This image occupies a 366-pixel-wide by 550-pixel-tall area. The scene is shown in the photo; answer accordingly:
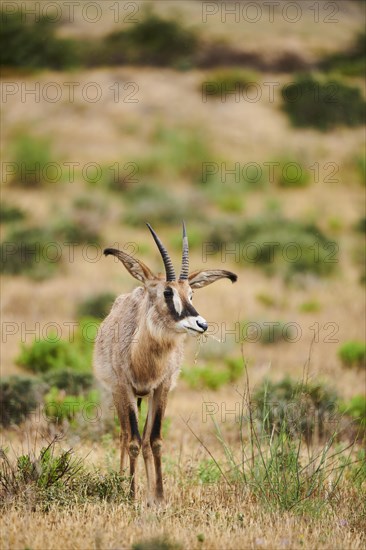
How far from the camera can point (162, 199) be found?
26266 millimetres

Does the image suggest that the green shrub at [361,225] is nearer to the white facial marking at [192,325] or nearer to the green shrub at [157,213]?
the green shrub at [157,213]

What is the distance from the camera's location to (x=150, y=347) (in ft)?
20.9

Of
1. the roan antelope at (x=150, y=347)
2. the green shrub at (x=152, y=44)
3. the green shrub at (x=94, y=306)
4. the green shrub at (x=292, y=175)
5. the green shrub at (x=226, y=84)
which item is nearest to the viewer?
the roan antelope at (x=150, y=347)

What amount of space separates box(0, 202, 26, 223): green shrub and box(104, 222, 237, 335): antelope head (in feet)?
54.7

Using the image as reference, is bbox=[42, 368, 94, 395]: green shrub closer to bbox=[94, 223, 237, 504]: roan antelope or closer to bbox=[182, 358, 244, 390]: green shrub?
bbox=[182, 358, 244, 390]: green shrub

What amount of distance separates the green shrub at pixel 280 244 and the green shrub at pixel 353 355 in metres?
6.12

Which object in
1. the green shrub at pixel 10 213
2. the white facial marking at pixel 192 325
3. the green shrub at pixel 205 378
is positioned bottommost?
the green shrub at pixel 205 378

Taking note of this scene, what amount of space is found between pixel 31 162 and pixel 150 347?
895 inches

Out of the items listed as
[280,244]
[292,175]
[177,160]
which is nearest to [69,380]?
[280,244]

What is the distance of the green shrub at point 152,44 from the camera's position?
44.2 metres

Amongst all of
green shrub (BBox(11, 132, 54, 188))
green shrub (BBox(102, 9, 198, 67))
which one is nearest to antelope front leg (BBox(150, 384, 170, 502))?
green shrub (BBox(11, 132, 54, 188))

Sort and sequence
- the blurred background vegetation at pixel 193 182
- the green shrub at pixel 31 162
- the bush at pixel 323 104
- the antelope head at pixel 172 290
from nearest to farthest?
the antelope head at pixel 172 290
the blurred background vegetation at pixel 193 182
the green shrub at pixel 31 162
the bush at pixel 323 104

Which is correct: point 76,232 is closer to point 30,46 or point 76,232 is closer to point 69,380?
point 69,380

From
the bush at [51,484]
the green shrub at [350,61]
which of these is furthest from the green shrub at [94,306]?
the green shrub at [350,61]
